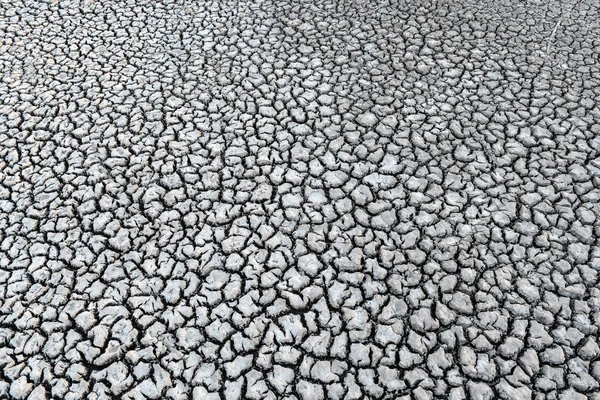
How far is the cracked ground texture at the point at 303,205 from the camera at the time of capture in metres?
0.98

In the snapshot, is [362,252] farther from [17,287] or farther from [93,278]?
[17,287]

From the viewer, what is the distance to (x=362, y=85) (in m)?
1.64

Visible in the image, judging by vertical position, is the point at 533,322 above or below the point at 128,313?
above

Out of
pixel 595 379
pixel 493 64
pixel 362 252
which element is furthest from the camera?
pixel 493 64

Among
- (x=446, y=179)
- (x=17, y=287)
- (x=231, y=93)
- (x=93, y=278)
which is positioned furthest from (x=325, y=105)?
Answer: (x=17, y=287)

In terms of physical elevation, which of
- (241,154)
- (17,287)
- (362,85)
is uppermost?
(362,85)

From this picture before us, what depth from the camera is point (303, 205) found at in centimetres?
128

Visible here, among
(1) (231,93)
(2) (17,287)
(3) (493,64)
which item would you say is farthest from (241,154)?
(3) (493,64)

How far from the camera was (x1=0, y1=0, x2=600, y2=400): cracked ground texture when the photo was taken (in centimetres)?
98

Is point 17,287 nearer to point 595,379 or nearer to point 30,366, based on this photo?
point 30,366

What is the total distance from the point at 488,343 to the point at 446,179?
480mm

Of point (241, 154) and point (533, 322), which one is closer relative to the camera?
point (533, 322)

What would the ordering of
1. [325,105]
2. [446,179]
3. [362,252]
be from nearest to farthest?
1. [362,252]
2. [446,179]
3. [325,105]

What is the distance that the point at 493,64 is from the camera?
1699mm
